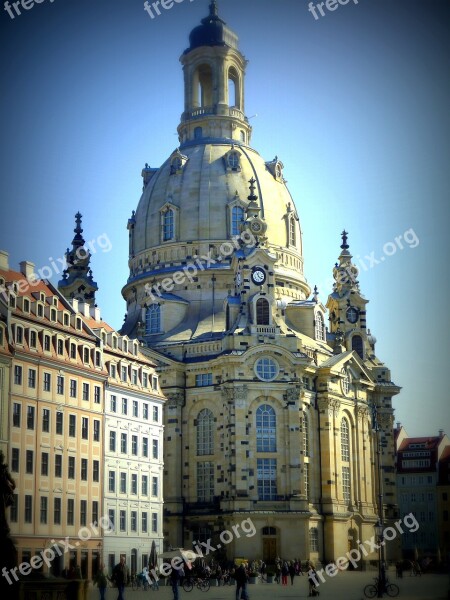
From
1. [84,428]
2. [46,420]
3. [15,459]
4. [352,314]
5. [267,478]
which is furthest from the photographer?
[352,314]

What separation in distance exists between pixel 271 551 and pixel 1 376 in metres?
45.0

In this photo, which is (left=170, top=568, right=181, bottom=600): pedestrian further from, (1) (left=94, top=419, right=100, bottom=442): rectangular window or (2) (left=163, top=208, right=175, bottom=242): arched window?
(2) (left=163, top=208, right=175, bottom=242): arched window

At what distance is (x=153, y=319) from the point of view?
121562 millimetres

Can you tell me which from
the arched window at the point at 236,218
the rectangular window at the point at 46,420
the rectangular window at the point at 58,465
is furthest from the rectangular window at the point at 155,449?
the arched window at the point at 236,218

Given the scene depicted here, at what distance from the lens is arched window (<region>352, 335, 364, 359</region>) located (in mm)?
133613

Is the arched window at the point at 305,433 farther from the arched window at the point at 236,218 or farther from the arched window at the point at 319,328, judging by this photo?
the arched window at the point at 236,218

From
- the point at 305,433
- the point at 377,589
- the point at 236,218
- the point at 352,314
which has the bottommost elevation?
the point at 377,589

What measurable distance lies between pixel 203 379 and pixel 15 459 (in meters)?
44.1

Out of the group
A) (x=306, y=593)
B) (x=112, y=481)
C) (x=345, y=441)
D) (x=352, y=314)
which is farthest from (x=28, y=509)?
(x=352, y=314)

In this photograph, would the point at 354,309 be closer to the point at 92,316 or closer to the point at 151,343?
the point at 151,343

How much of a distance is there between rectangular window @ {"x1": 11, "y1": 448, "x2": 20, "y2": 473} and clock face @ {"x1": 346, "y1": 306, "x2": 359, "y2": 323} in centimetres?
6924

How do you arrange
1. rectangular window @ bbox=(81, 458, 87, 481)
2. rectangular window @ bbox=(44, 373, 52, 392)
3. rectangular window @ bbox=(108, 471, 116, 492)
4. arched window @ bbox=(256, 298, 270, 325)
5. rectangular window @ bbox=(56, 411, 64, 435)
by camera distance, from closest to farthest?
rectangular window @ bbox=(44, 373, 52, 392), rectangular window @ bbox=(56, 411, 64, 435), rectangular window @ bbox=(81, 458, 87, 481), rectangular window @ bbox=(108, 471, 116, 492), arched window @ bbox=(256, 298, 270, 325)

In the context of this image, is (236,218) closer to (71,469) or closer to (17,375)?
(71,469)

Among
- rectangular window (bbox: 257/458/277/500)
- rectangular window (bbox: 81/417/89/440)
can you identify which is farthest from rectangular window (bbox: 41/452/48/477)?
rectangular window (bbox: 257/458/277/500)
